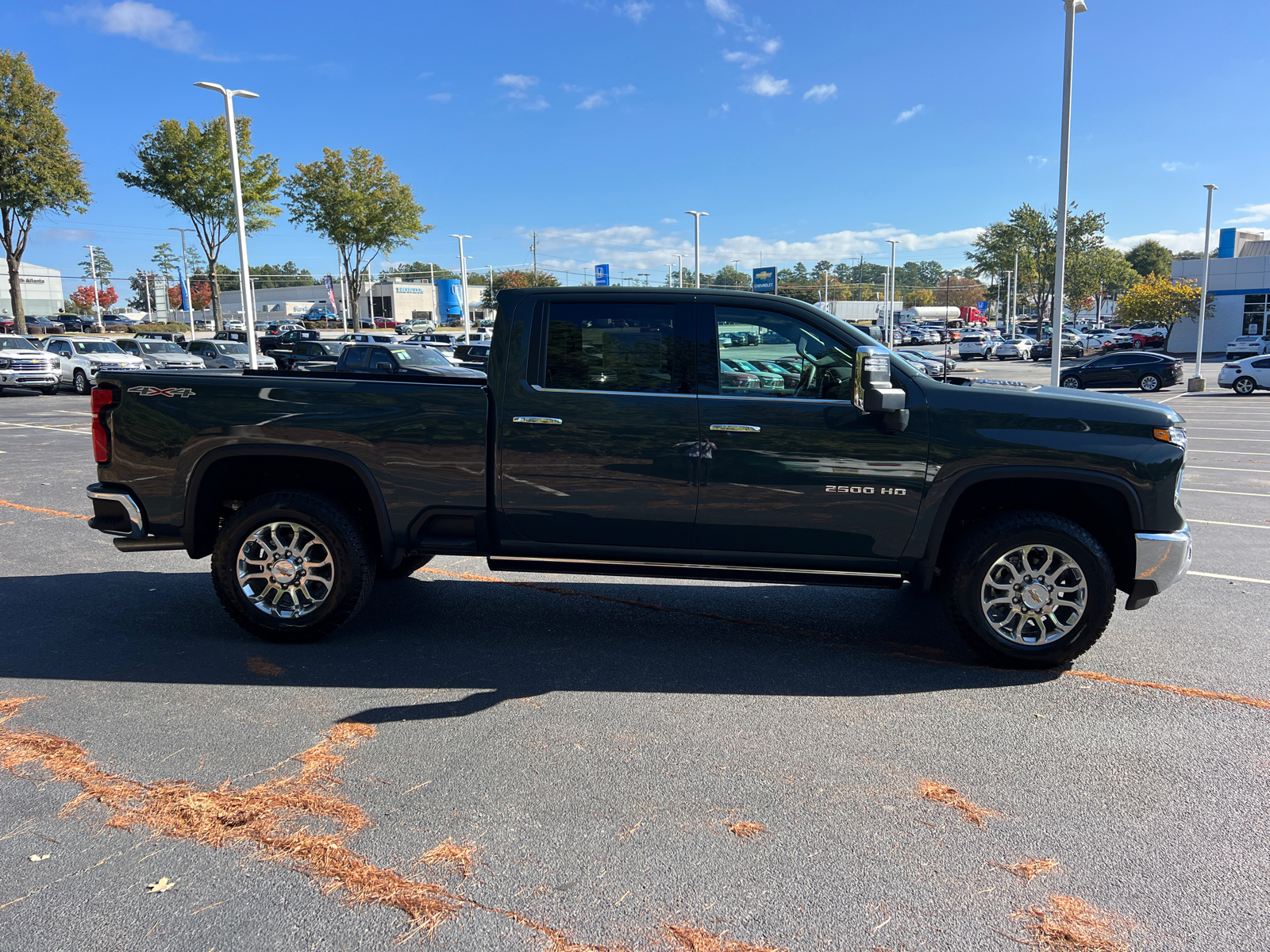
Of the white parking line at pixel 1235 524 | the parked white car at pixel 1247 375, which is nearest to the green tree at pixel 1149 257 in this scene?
the parked white car at pixel 1247 375

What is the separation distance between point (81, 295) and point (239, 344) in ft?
370

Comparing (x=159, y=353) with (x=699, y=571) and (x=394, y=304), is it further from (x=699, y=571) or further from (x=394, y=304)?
(x=394, y=304)

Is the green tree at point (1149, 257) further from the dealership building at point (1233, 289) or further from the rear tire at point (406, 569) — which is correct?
the rear tire at point (406, 569)

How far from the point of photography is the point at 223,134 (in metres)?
39.6

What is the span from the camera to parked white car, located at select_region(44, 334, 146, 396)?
91.7 feet

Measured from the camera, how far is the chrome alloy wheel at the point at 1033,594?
15.4ft

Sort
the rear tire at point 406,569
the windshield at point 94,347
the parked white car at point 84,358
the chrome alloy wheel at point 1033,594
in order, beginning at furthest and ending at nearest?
1. the windshield at point 94,347
2. the parked white car at point 84,358
3. the rear tire at point 406,569
4. the chrome alloy wheel at point 1033,594

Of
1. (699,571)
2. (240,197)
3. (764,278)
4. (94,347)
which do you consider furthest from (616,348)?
(764,278)

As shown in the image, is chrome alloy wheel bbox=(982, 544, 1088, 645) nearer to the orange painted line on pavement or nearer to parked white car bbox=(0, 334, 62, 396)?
the orange painted line on pavement

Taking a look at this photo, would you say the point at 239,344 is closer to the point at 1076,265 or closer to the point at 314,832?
the point at 314,832

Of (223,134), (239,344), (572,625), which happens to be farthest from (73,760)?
(223,134)

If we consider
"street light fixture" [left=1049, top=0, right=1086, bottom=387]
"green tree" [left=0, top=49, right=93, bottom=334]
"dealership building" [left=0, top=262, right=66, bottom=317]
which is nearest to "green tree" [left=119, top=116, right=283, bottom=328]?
"green tree" [left=0, top=49, right=93, bottom=334]

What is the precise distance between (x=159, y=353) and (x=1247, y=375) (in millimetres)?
36739

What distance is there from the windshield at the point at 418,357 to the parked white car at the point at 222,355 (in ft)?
39.4
